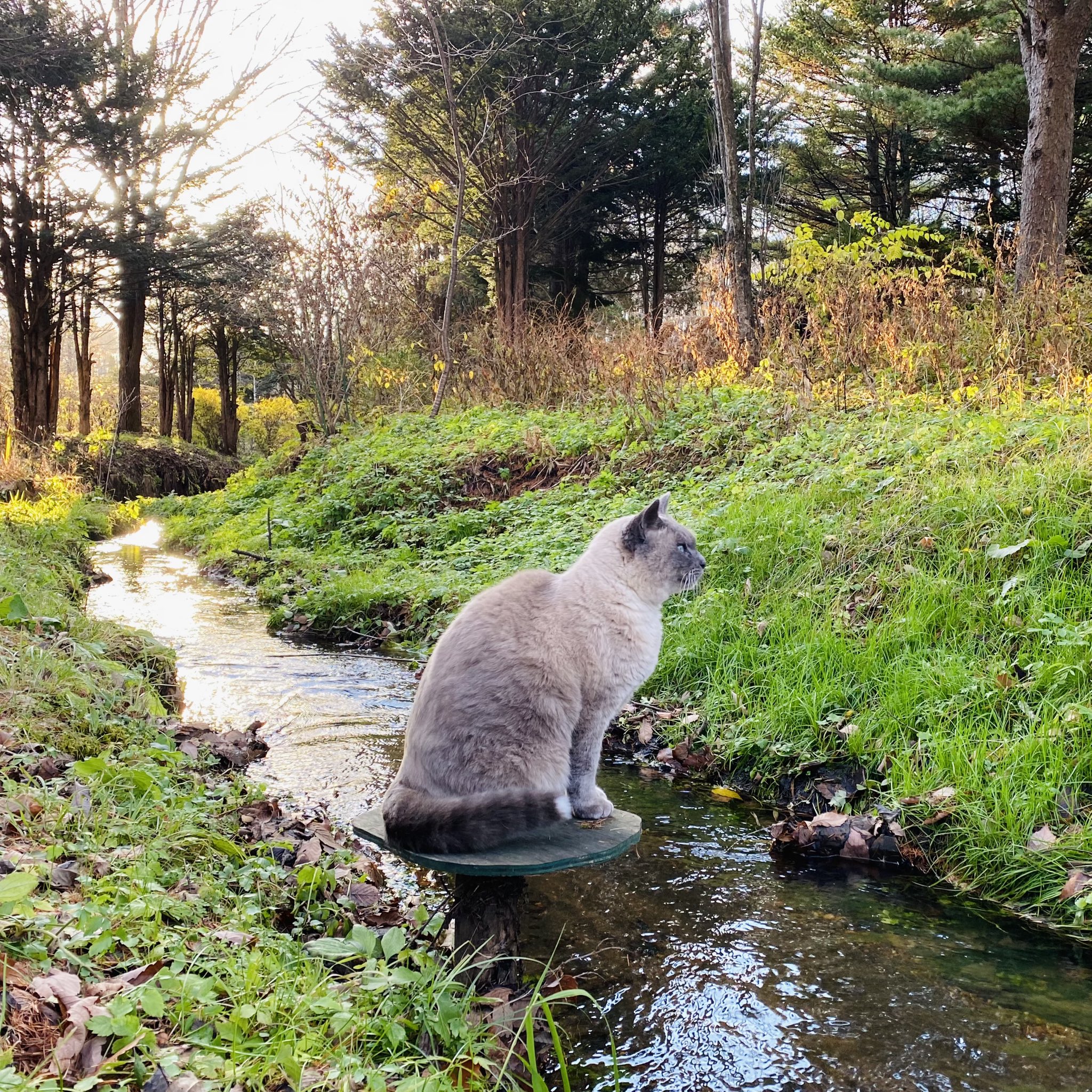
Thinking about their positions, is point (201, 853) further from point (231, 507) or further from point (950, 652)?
point (231, 507)

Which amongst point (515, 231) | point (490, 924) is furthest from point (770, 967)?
point (515, 231)

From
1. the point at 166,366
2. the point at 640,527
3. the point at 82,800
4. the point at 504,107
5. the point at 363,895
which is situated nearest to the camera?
the point at 82,800

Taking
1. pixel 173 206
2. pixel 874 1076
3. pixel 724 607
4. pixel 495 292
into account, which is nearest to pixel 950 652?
pixel 724 607

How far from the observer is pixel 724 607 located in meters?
5.58

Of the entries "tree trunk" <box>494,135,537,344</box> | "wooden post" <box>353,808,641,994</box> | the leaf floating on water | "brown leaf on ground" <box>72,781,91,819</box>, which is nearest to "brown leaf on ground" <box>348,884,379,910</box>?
"wooden post" <box>353,808,641,994</box>

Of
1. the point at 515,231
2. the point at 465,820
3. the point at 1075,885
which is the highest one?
the point at 515,231

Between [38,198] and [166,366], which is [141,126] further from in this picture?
[166,366]

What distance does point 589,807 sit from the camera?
309 centimetres

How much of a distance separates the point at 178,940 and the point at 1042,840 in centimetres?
333

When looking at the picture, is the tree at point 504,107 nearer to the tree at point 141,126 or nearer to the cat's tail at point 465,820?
the tree at point 141,126

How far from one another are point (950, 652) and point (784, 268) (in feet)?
23.7

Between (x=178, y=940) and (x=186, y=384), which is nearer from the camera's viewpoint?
(x=178, y=940)

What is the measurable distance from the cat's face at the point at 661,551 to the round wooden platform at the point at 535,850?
3.29 ft

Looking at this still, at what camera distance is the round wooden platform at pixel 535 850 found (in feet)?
7.89
